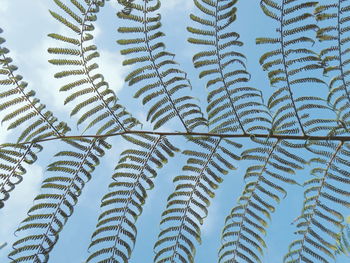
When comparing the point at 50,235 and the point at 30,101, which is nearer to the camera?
the point at 50,235

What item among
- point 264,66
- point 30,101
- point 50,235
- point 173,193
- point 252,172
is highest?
point 264,66

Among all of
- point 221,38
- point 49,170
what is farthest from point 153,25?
point 49,170

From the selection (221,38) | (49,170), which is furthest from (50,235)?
(221,38)

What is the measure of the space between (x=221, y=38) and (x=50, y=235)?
1.28 metres

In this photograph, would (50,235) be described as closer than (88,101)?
Yes

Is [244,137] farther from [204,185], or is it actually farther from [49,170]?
[49,170]

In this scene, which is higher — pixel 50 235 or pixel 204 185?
pixel 204 185

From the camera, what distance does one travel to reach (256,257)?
8.11 ft

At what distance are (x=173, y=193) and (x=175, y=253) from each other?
293 mm

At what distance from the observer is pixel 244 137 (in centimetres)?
256

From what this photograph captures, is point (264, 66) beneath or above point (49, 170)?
above

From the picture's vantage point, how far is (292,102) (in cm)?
246

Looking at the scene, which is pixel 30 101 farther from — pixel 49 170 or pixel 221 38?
pixel 221 38

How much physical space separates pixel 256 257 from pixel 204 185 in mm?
441
